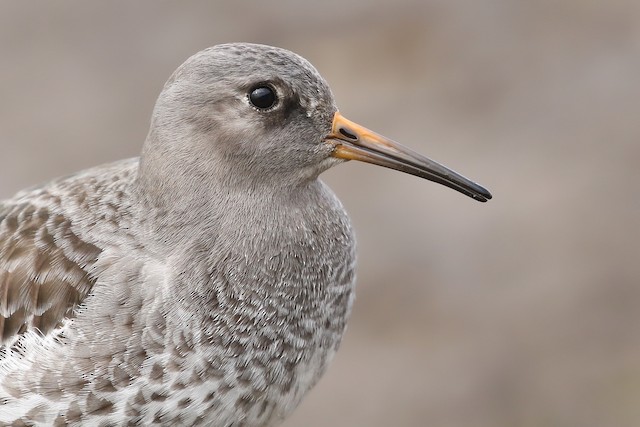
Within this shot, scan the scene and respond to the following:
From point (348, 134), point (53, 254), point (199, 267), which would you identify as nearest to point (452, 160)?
point (348, 134)

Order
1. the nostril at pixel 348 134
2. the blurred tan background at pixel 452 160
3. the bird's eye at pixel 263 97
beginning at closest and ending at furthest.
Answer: the bird's eye at pixel 263 97
the nostril at pixel 348 134
the blurred tan background at pixel 452 160

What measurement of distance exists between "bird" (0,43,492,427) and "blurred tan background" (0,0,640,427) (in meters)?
4.80

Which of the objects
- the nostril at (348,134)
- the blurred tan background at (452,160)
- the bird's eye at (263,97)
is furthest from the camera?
the blurred tan background at (452,160)

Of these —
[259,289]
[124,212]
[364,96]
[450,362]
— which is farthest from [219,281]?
[364,96]

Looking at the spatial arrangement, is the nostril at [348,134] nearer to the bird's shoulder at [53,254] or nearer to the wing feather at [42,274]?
the bird's shoulder at [53,254]

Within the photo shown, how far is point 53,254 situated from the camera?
518 centimetres

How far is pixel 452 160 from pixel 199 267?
6.34 metres

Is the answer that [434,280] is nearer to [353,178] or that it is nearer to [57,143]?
[353,178]

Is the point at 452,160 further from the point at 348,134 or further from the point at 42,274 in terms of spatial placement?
the point at 42,274

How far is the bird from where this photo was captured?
4.90 metres

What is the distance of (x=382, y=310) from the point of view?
1032 centimetres

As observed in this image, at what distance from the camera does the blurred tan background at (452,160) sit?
9859mm

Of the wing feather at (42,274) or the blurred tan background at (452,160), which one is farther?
the blurred tan background at (452,160)

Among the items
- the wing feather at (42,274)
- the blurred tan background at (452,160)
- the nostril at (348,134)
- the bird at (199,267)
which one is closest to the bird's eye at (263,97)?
the bird at (199,267)
